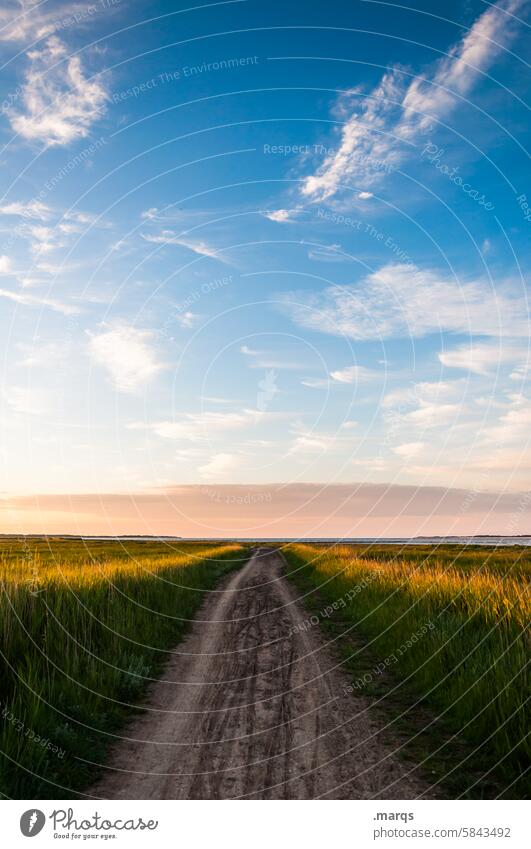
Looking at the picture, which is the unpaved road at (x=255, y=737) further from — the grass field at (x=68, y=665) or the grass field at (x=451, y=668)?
the grass field at (x=451, y=668)

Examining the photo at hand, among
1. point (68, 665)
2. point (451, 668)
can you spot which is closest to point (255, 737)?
point (68, 665)

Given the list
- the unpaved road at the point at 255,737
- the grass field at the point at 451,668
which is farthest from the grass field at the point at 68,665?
the grass field at the point at 451,668

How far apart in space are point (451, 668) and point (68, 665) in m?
6.34

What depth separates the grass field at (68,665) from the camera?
621 cm

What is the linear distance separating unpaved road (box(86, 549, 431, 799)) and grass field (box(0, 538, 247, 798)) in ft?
1.36

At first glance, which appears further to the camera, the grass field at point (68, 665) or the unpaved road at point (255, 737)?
the grass field at point (68, 665)

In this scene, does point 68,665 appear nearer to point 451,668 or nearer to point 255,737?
point 255,737

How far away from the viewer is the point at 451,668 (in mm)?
9242

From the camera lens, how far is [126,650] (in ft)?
36.6

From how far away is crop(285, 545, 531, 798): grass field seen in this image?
6465 millimetres

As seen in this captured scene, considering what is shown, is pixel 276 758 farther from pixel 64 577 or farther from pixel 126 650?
pixel 64 577

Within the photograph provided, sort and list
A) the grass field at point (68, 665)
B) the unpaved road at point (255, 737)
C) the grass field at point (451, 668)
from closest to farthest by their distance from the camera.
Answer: the unpaved road at point (255, 737), the grass field at point (68, 665), the grass field at point (451, 668)

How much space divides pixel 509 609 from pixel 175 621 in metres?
9.27

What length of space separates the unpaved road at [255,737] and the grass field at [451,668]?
541mm
